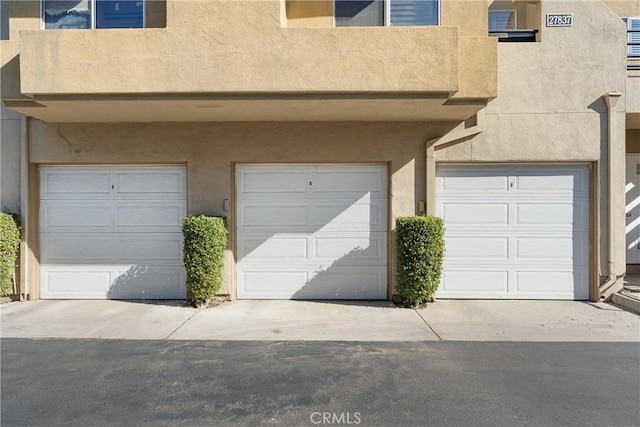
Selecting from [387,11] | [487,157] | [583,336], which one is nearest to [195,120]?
[387,11]

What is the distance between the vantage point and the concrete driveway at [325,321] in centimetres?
522

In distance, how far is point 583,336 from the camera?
518cm

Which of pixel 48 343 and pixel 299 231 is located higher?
pixel 299 231

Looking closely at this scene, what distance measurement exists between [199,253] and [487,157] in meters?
5.15

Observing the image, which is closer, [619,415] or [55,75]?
[619,415]

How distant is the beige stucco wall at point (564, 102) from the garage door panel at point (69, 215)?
6.35 m

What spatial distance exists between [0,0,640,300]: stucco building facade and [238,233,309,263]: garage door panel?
25 mm

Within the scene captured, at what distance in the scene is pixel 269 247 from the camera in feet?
23.5

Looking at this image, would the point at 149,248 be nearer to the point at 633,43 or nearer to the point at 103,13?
the point at 103,13

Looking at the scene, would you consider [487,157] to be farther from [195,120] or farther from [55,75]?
[55,75]


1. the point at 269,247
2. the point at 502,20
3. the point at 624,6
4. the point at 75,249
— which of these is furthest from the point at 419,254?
the point at 624,6

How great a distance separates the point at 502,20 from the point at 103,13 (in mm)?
7780

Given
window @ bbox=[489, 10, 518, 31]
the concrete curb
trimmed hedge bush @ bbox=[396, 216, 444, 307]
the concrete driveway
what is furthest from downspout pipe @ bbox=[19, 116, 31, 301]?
the concrete curb

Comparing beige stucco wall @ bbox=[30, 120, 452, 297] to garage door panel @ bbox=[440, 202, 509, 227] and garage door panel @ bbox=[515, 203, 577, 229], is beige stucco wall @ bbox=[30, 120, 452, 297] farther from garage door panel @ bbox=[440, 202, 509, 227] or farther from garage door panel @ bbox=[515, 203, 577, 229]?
garage door panel @ bbox=[515, 203, 577, 229]
